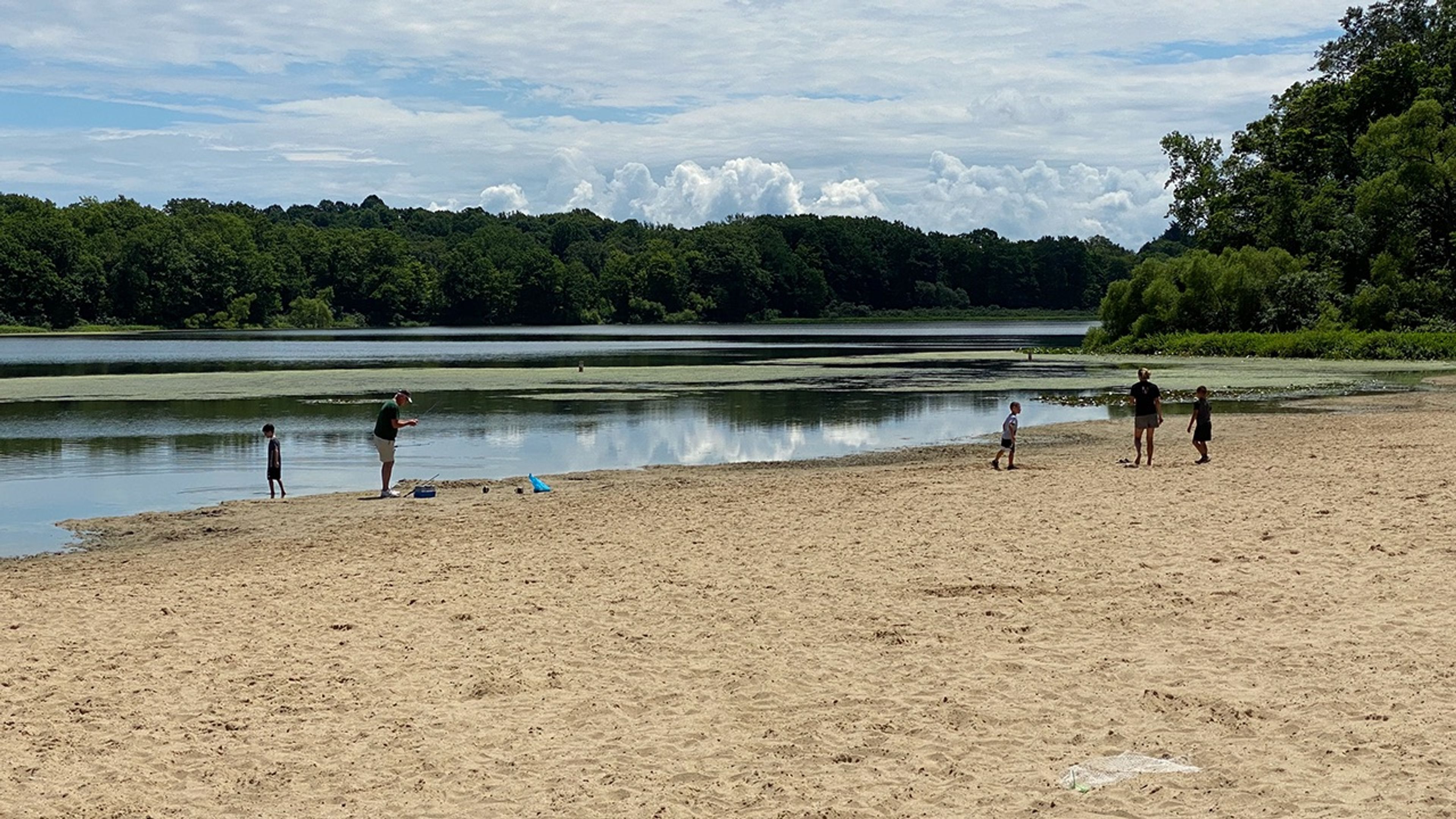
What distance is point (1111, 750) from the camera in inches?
374

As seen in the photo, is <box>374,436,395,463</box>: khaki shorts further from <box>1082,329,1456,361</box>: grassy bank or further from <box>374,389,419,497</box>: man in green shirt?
<box>1082,329,1456,361</box>: grassy bank

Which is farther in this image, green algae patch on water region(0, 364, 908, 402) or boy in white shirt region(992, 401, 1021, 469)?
green algae patch on water region(0, 364, 908, 402)

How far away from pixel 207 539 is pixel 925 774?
14408 millimetres

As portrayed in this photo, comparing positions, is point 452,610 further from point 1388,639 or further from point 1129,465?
point 1129,465

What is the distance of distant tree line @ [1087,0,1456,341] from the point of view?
78812 millimetres

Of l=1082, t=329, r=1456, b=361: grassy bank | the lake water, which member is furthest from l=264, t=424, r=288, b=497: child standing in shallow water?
l=1082, t=329, r=1456, b=361: grassy bank

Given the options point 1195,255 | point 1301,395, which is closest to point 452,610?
point 1301,395

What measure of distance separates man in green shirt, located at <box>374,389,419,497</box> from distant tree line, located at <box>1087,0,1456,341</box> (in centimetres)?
6563

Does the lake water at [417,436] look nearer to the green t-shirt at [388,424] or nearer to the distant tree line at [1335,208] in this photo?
the green t-shirt at [388,424]

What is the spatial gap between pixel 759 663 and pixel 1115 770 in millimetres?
3661

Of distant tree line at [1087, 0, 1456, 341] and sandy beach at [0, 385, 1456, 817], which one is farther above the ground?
distant tree line at [1087, 0, 1456, 341]

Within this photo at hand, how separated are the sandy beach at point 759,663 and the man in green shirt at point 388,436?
3.71 meters

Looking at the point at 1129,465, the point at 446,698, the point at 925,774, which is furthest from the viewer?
the point at 1129,465

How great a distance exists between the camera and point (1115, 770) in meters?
9.12
